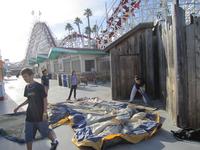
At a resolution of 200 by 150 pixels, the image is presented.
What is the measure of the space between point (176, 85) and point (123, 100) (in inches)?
194

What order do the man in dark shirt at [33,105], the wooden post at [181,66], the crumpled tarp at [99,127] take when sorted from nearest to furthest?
1. the man in dark shirt at [33,105]
2. the crumpled tarp at [99,127]
3. the wooden post at [181,66]

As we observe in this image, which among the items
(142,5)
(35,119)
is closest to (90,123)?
(35,119)

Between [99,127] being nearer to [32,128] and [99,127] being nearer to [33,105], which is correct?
[32,128]

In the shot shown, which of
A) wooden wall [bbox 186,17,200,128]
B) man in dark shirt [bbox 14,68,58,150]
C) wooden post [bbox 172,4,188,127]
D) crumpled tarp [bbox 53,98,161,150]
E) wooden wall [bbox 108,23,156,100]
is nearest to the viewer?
man in dark shirt [bbox 14,68,58,150]

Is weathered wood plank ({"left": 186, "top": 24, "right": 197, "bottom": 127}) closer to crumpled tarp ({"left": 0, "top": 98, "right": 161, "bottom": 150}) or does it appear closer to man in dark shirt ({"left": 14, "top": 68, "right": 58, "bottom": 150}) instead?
crumpled tarp ({"left": 0, "top": 98, "right": 161, "bottom": 150})

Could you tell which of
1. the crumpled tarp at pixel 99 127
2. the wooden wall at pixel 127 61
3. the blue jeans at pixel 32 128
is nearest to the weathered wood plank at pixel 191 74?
the crumpled tarp at pixel 99 127

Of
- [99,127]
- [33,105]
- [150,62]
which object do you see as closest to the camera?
[33,105]

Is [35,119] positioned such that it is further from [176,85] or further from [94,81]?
[94,81]

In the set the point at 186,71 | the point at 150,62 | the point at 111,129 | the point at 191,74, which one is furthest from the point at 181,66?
the point at 150,62

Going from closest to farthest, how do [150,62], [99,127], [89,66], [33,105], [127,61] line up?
[33,105], [99,127], [150,62], [127,61], [89,66]

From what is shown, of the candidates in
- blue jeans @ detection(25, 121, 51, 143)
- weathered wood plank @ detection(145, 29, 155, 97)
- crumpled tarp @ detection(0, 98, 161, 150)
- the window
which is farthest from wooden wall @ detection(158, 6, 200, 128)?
the window

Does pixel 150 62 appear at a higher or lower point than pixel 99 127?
higher

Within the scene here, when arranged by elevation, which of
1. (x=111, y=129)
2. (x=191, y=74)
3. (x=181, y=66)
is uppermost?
(x=181, y=66)

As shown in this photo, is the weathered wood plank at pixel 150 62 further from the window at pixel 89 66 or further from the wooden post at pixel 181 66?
the window at pixel 89 66
